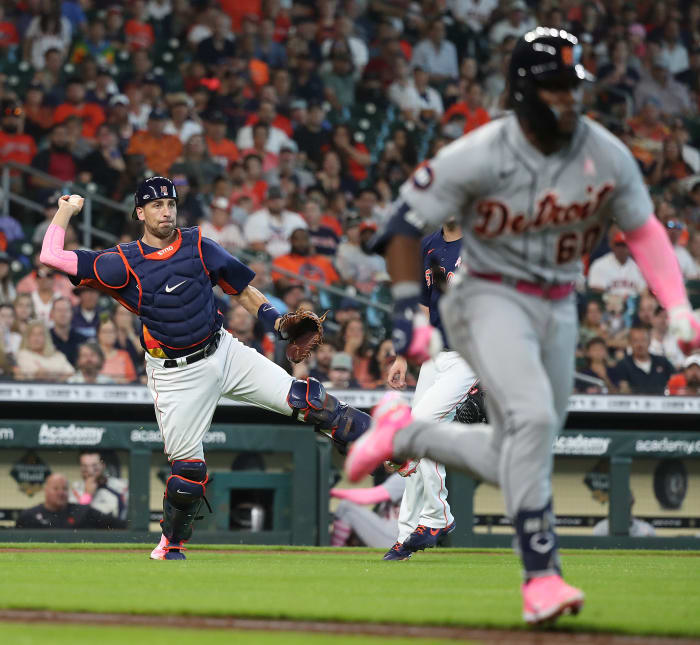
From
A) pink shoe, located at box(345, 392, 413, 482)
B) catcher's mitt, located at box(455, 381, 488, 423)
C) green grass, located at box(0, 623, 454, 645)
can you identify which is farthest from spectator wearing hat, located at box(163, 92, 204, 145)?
green grass, located at box(0, 623, 454, 645)

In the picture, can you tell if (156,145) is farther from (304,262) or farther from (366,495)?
(366,495)

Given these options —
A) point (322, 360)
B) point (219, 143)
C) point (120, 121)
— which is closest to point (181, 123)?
point (219, 143)

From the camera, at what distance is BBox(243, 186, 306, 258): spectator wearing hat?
A: 13.3 m

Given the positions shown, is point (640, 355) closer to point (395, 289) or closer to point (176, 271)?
point (176, 271)

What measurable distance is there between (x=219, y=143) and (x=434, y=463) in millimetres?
7658

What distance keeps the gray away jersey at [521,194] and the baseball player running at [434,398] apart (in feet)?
9.74

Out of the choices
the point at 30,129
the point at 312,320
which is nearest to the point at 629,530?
the point at 312,320

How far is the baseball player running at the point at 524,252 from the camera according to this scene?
14.0ft

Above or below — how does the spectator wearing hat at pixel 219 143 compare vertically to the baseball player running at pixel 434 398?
above

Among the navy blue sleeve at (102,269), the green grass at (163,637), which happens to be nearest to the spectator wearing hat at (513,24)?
the navy blue sleeve at (102,269)

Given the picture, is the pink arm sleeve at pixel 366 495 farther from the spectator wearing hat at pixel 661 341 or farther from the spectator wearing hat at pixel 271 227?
the spectator wearing hat at pixel 271 227

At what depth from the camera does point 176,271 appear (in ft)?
24.5

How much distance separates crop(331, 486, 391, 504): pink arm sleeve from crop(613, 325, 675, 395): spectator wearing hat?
2613 millimetres

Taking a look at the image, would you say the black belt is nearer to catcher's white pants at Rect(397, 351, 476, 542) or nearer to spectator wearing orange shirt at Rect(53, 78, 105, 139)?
Result: catcher's white pants at Rect(397, 351, 476, 542)
